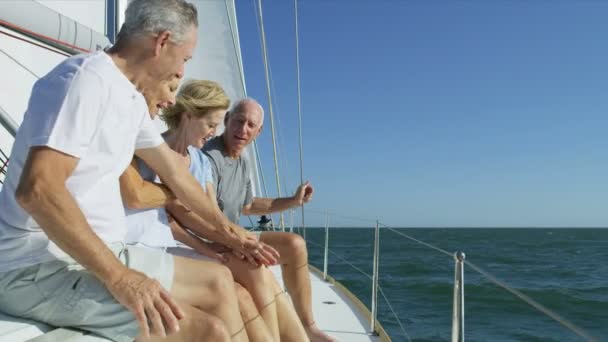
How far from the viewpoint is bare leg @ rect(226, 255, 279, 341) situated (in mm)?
1396

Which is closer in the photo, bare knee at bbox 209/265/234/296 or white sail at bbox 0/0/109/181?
bare knee at bbox 209/265/234/296

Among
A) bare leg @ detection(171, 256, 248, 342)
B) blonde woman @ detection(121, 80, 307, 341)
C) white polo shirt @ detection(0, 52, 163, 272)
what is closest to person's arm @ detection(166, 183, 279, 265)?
blonde woman @ detection(121, 80, 307, 341)

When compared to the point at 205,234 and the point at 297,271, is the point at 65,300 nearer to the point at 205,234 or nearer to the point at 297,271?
the point at 205,234

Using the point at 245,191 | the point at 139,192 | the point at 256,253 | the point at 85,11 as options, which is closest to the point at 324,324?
the point at 245,191

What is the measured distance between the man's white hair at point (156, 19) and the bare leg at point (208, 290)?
40 cm

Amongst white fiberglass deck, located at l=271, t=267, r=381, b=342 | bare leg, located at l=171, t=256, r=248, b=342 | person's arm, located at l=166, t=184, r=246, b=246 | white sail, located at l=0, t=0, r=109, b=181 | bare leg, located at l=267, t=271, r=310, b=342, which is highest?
white sail, located at l=0, t=0, r=109, b=181

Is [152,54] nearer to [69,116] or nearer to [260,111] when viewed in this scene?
[69,116]

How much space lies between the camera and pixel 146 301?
0.75 metres

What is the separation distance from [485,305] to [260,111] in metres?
8.50

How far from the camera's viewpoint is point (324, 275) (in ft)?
10.7

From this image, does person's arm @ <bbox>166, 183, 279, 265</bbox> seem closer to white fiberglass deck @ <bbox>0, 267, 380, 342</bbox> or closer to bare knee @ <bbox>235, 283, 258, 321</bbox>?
bare knee @ <bbox>235, 283, 258, 321</bbox>

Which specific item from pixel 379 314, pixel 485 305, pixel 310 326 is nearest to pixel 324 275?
pixel 310 326

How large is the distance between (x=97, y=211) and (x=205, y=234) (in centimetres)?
61

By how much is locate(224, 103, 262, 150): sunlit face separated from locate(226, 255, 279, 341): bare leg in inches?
21.3
